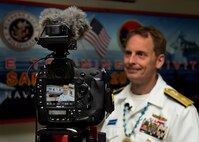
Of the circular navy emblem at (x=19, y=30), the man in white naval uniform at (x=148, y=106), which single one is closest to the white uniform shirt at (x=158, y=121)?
the man in white naval uniform at (x=148, y=106)

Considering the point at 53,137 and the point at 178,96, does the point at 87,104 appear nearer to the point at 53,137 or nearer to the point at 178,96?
the point at 53,137

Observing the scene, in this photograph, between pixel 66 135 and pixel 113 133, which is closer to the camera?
pixel 66 135

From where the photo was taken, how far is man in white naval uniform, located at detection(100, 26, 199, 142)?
1499mm

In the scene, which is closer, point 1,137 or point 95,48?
point 1,137

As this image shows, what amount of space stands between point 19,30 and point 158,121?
80 cm

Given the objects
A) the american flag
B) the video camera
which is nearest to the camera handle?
the video camera

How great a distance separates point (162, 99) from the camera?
1.58 metres

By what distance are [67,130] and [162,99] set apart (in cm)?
74

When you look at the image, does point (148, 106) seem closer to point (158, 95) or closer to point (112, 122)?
point (158, 95)

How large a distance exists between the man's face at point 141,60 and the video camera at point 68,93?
630 millimetres

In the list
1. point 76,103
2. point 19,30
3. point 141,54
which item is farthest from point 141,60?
point 76,103

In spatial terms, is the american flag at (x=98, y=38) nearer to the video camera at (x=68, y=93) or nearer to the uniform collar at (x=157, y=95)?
the uniform collar at (x=157, y=95)

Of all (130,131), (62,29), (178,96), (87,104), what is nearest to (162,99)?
(178,96)

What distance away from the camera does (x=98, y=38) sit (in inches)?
74.5
